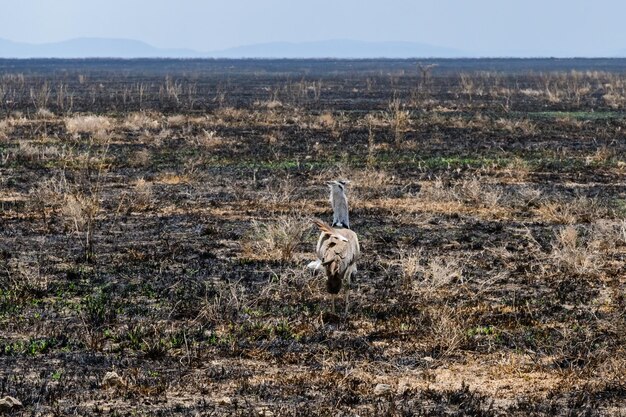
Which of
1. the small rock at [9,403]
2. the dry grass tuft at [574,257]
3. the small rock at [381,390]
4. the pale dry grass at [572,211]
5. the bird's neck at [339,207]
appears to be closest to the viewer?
the small rock at [9,403]

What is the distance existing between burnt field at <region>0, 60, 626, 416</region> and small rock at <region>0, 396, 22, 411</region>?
39mm

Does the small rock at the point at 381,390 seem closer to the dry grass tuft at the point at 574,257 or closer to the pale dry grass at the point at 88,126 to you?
the dry grass tuft at the point at 574,257

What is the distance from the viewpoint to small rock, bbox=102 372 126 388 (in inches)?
298

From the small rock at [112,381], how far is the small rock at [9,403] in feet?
2.41

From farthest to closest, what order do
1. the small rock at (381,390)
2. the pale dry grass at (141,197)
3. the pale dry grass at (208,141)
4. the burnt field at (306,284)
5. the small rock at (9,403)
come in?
the pale dry grass at (208,141), the pale dry grass at (141,197), the burnt field at (306,284), the small rock at (381,390), the small rock at (9,403)

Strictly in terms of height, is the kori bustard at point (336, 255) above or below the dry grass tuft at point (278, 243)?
above

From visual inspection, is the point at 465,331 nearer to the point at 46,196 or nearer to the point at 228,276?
the point at 228,276

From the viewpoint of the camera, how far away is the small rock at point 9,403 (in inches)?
272

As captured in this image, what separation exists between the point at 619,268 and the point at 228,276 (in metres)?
4.77

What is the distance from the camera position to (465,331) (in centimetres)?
920

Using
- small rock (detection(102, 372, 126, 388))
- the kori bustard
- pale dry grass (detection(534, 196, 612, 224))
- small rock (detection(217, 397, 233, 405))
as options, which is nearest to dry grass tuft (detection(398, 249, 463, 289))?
the kori bustard

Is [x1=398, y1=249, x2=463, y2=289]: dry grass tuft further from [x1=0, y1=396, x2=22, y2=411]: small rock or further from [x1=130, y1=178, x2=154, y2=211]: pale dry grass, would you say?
[x1=130, y1=178, x2=154, y2=211]: pale dry grass

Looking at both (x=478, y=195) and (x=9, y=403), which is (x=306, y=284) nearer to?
(x=9, y=403)

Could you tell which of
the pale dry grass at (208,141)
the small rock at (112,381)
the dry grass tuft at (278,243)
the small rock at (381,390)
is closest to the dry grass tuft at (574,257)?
the dry grass tuft at (278,243)
